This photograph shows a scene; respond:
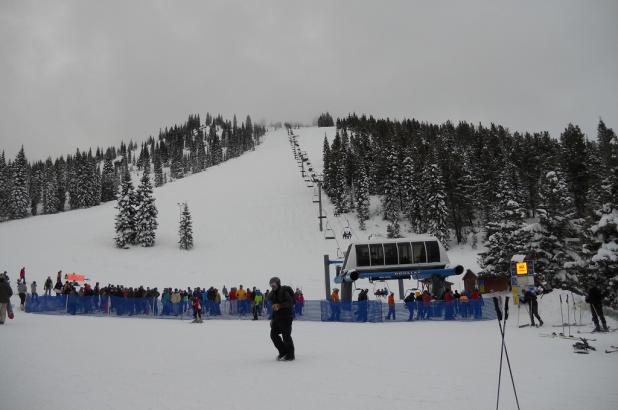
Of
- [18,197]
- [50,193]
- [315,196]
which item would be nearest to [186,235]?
[315,196]

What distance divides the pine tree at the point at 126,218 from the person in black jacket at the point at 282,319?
48.3 m

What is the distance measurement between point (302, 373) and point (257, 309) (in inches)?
578

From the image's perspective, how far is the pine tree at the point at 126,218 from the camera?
176ft

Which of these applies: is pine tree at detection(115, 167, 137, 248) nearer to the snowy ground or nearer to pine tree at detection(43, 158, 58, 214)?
the snowy ground

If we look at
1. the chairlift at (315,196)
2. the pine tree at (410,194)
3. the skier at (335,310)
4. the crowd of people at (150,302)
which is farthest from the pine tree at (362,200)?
the skier at (335,310)

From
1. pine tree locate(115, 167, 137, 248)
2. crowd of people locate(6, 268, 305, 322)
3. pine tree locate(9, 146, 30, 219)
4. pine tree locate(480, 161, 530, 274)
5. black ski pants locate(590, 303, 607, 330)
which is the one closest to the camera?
black ski pants locate(590, 303, 607, 330)

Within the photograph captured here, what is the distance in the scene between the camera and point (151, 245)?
5459 centimetres

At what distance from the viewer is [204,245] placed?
178 ft

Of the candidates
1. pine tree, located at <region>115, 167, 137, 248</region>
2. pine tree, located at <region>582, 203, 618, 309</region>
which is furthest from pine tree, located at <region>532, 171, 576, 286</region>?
pine tree, located at <region>115, 167, 137, 248</region>

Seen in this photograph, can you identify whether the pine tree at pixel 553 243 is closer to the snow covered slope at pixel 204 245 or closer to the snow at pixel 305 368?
the snow at pixel 305 368

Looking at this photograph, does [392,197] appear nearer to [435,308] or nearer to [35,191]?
[435,308]

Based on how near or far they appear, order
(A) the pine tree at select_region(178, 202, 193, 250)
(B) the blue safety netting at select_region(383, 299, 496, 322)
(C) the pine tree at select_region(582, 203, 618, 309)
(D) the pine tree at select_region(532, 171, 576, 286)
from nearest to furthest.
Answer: (C) the pine tree at select_region(582, 203, 618, 309)
(B) the blue safety netting at select_region(383, 299, 496, 322)
(D) the pine tree at select_region(532, 171, 576, 286)
(A) the pine tree at select_region(178, 202, 193, 250)

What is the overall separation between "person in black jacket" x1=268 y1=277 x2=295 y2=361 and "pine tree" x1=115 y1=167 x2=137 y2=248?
48256 millimetres

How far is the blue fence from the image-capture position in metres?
20.3
